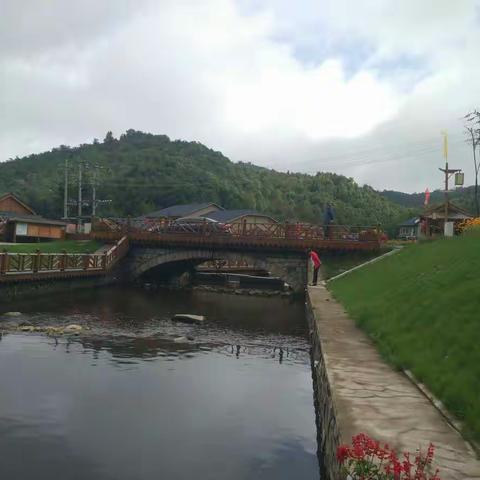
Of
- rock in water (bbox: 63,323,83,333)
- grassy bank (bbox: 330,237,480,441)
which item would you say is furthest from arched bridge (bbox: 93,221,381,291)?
rock in water (bbox: 63,323,83,333)

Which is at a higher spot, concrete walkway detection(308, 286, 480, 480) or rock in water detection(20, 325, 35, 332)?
concrete walkway detection(308, 286, 480, 480)

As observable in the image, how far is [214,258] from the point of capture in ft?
132

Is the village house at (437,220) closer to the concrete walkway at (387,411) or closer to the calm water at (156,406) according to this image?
the calm water at (156,406)

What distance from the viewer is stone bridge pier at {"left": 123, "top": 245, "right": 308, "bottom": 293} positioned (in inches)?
1444

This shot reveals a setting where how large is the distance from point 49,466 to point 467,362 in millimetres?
6455

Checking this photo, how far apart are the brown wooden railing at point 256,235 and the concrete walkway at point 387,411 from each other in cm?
2382

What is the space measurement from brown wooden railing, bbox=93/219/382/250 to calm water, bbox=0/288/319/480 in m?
16.0

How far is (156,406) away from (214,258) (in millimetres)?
29761

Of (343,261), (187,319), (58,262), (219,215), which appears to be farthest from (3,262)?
(219,215)

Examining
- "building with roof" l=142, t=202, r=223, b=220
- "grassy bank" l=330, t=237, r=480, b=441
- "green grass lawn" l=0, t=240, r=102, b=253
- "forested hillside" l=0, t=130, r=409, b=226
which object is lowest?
"grassy bank" l=330, t=237, r=480, b=441

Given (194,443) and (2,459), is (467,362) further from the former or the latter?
(2,459)

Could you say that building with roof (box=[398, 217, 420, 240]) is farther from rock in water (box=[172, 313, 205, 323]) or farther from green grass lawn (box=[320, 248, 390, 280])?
rock in water (box=[172, 313, 205, 323])

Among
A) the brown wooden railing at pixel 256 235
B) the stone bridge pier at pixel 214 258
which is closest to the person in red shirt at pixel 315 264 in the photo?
the brown wooden railing at pixel 256 235

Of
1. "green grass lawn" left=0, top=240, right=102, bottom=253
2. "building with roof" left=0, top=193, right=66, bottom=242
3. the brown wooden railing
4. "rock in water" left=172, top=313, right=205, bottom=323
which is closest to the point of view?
"rock in water" left=172, top=313, right=205, bottom=323
